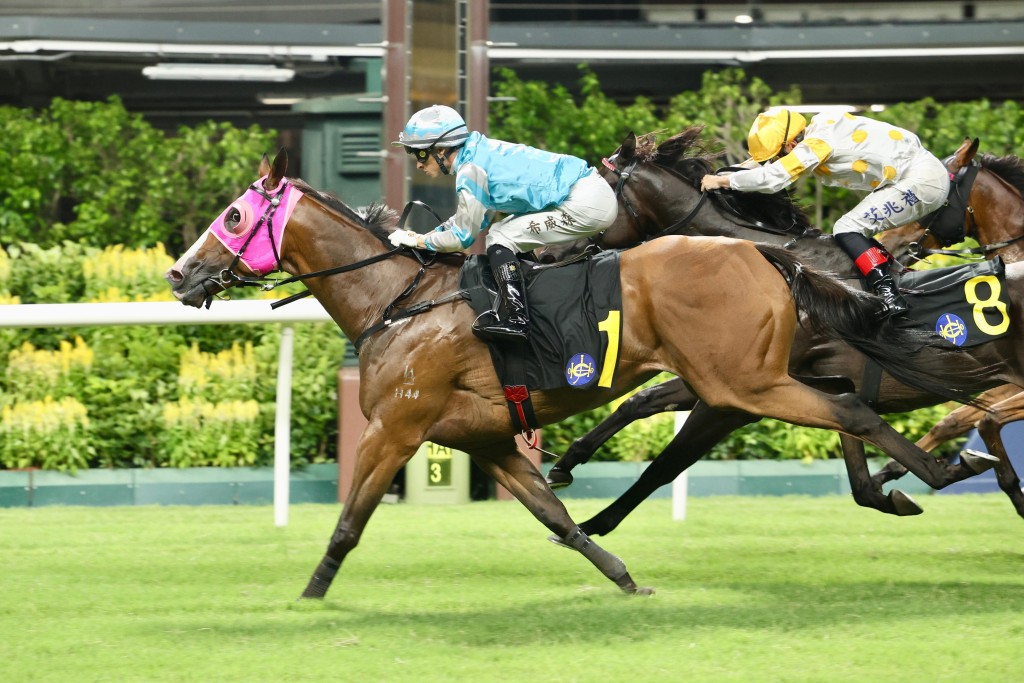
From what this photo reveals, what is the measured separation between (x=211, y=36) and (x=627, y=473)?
19.4ft

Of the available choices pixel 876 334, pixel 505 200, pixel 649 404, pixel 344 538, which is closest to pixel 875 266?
pixel 876 334

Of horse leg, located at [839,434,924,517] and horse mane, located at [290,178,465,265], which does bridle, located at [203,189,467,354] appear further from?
horse leg, located at [839,434,924,517]

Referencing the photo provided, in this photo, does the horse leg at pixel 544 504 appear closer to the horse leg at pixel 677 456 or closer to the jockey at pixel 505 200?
the horse leg at pixel 677 456

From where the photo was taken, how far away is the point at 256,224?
18.0 ft

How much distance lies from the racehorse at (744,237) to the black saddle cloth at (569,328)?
32.2 inches

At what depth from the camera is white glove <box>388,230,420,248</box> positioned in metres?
5.47

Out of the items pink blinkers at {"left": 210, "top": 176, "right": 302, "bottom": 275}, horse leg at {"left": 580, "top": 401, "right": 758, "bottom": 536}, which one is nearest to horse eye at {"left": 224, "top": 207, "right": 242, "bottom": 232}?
pink blinkers at {"left": 210, "top": 176, "right": 302, "bottom": 275}

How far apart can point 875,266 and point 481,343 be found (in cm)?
181

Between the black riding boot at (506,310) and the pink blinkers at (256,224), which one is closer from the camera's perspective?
the black riding boot at (506,310)

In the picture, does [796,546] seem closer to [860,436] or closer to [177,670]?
[860,436]

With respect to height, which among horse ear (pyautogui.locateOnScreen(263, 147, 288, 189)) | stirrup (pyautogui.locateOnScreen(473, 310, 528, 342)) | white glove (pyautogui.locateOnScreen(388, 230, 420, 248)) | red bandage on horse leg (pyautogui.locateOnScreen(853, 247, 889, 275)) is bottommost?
stirrup (pyautogui.locateOnScreen(473, 310, 528, 342))

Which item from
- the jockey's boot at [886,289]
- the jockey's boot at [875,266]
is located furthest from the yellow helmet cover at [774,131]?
the jockey's boot at [886,289]

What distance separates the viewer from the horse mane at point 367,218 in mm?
5637

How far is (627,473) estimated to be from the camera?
8172mm
